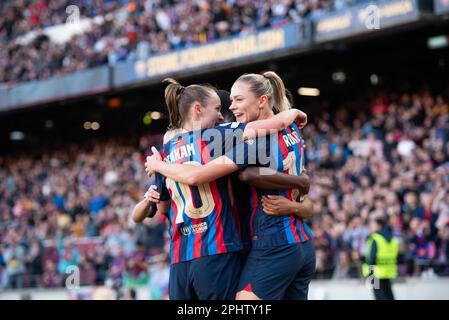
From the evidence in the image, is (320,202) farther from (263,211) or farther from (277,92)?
(263,211)

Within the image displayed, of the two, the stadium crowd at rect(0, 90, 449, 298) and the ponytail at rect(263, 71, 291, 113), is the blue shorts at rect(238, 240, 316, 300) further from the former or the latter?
the stadium crowd at rect(0, 90, 449, 298)

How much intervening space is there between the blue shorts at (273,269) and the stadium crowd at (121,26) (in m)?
12.5

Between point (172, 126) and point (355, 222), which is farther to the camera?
point (355, 222)

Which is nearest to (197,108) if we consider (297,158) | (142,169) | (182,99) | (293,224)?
(182,99)

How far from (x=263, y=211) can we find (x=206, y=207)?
373 mm

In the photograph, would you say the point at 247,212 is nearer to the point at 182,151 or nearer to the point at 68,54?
the point at 182,151

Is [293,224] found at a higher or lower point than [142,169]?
lower

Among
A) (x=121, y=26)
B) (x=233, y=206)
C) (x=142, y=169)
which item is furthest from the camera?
(x=121, y=26)

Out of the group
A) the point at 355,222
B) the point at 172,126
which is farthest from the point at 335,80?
the point at 172,126

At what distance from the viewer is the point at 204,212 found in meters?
5.88

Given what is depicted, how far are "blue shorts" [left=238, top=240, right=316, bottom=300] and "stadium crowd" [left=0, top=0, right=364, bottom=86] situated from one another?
12.5 m

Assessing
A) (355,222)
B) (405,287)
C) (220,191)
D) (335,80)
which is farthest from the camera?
(335,80)

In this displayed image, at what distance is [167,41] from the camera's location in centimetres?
2202

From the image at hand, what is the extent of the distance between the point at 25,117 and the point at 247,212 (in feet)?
76.2
